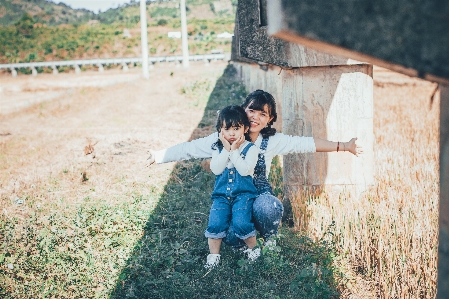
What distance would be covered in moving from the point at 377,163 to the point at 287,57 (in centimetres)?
225

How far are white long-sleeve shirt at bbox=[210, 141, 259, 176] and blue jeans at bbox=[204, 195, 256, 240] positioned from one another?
0.27 metres

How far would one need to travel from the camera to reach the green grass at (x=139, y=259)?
10.5 ft

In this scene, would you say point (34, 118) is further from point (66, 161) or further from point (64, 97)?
point (66, 161)

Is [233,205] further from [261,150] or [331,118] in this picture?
[331,118]

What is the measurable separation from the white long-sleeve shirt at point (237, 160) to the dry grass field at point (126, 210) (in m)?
0.79

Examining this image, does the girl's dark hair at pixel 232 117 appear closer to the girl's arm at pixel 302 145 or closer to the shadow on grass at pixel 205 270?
the girl's arm at pixel 302 145

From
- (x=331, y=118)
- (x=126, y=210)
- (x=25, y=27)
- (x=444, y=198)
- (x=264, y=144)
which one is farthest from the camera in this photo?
(x=25, y=27)

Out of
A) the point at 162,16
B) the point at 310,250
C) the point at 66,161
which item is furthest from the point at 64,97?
the point at 162,16

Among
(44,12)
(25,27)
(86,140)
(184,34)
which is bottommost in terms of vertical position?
(86,140)

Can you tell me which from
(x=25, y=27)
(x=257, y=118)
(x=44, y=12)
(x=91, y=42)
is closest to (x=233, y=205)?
(x=257, y=118)

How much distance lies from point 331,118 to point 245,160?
40.5 inches

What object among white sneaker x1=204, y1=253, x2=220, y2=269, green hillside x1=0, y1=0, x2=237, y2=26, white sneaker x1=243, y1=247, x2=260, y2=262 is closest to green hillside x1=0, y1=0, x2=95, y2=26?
green hillside x1=0, y1=0, x2=237, y2=26

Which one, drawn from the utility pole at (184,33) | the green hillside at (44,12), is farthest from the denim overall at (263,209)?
the green hillside at (44,12)

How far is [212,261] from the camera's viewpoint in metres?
3.56
